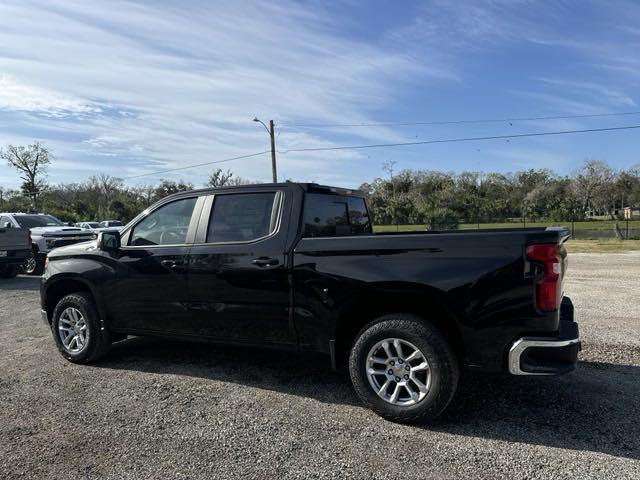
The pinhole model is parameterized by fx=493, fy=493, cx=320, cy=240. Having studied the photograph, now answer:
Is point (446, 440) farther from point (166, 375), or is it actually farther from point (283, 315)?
point (166, 375)

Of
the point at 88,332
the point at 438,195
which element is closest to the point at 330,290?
the point at 88,332

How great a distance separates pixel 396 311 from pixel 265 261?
3.94 ft

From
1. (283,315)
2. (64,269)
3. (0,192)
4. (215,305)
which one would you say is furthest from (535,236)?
(0,192)

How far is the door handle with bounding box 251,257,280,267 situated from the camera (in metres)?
4.26

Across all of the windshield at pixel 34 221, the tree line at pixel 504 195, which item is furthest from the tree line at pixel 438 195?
the windshield at pixel 34 221

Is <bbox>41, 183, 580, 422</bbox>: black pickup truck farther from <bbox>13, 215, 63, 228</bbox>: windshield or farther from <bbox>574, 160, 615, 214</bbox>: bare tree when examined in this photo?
<bbox>574, 160, 615, 214</bbox>: bare tree

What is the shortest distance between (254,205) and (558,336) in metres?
2.74

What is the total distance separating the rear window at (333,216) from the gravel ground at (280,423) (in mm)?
1459

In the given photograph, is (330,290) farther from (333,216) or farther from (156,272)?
(156,272)

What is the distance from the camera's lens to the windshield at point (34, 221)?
16281mm

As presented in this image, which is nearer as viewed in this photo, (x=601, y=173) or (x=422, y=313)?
(x=422, y=313)

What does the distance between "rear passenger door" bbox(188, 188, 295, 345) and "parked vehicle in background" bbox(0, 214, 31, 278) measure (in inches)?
437

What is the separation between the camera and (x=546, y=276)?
3.43 m

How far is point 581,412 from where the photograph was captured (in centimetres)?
394
